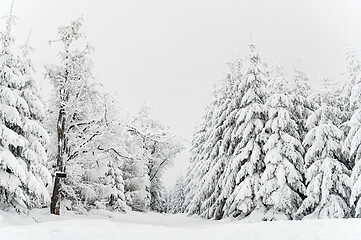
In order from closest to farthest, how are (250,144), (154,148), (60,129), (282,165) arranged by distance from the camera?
(60,129), (282,165), (250,144), (154,148)

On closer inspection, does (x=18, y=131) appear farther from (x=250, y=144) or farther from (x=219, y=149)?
(x=219, y=149)

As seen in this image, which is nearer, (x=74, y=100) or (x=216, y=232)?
(x=216, y=232)

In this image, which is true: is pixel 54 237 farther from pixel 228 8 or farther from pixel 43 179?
pixel 228 8

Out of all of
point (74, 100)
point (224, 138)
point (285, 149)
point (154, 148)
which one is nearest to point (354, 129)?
point (285, 149)

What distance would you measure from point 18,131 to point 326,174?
49.2ft

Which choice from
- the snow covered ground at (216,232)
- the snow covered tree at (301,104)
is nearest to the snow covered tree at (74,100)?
the snow covered ground at (216,232)

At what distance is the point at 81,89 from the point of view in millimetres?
18750

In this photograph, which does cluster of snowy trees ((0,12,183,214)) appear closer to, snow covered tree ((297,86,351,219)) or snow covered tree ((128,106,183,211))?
snow covered tree ((128,106,183,211))

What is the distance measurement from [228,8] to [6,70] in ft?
144

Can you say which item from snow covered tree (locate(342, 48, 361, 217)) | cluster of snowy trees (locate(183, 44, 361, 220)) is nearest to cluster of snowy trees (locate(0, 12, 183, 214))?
cluster of snowy trees (locate(183, 44, 361, 220))

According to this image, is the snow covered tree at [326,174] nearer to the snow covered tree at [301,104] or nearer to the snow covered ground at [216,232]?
the snow covered tree at [301,104]

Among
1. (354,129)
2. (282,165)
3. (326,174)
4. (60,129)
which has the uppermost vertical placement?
(60,129)

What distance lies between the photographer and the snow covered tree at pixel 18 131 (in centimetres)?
1370

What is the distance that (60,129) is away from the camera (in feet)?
62.1
